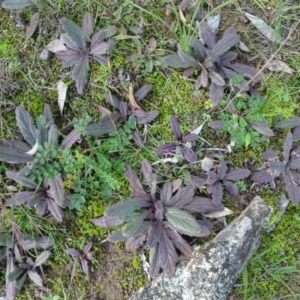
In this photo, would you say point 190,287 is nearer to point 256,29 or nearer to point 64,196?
point 64,196

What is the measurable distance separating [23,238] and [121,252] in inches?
24.6

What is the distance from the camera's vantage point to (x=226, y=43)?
111 inches

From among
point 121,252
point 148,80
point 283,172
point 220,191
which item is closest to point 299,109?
point 283,172

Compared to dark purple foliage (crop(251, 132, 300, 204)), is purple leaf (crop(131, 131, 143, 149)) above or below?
above

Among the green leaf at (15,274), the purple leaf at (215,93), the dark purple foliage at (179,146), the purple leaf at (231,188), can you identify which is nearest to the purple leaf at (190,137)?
the dark purple foliage at (179,146)

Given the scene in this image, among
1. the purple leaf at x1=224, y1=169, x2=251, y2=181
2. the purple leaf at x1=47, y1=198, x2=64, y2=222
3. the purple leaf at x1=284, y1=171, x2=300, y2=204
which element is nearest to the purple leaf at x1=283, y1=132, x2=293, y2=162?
the purple leaf at x1=284, y1=171, x2=300, y2=204

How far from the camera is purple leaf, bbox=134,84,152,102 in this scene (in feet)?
9.45

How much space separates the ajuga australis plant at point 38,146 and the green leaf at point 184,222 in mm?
755

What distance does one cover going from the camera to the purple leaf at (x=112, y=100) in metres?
2.85

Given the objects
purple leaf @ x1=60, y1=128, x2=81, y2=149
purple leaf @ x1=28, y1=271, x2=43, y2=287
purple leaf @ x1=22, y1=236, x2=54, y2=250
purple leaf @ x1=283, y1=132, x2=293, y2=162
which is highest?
purple leaf @ x1=60, y1=128, x2=81, y2=149

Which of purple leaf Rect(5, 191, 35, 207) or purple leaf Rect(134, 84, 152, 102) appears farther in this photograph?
purple leaf Rect(134, 84, 152, 102)

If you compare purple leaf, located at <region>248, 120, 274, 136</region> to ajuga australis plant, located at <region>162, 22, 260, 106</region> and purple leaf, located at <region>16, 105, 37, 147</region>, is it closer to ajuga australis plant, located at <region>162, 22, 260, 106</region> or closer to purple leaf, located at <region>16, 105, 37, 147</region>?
ajuga australis plant, located at <region>162, 22, 260, 106</region>

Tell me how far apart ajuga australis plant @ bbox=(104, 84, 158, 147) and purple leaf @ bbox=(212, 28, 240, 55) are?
0.49 metres

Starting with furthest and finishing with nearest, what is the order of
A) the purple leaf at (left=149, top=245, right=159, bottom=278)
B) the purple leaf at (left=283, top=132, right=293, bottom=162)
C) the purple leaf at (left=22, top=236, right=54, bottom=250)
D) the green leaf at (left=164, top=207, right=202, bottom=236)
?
the purple leaf at (left=283, top=132, right=293, bottom=162) < the purple leaf at (left=22, top=236, right=54, bottom=250) < the purple leaf at (left=149, top=245, right=159, bottom=278) < the green leaf at (left=164, top=207, right=202, bottom=236)
